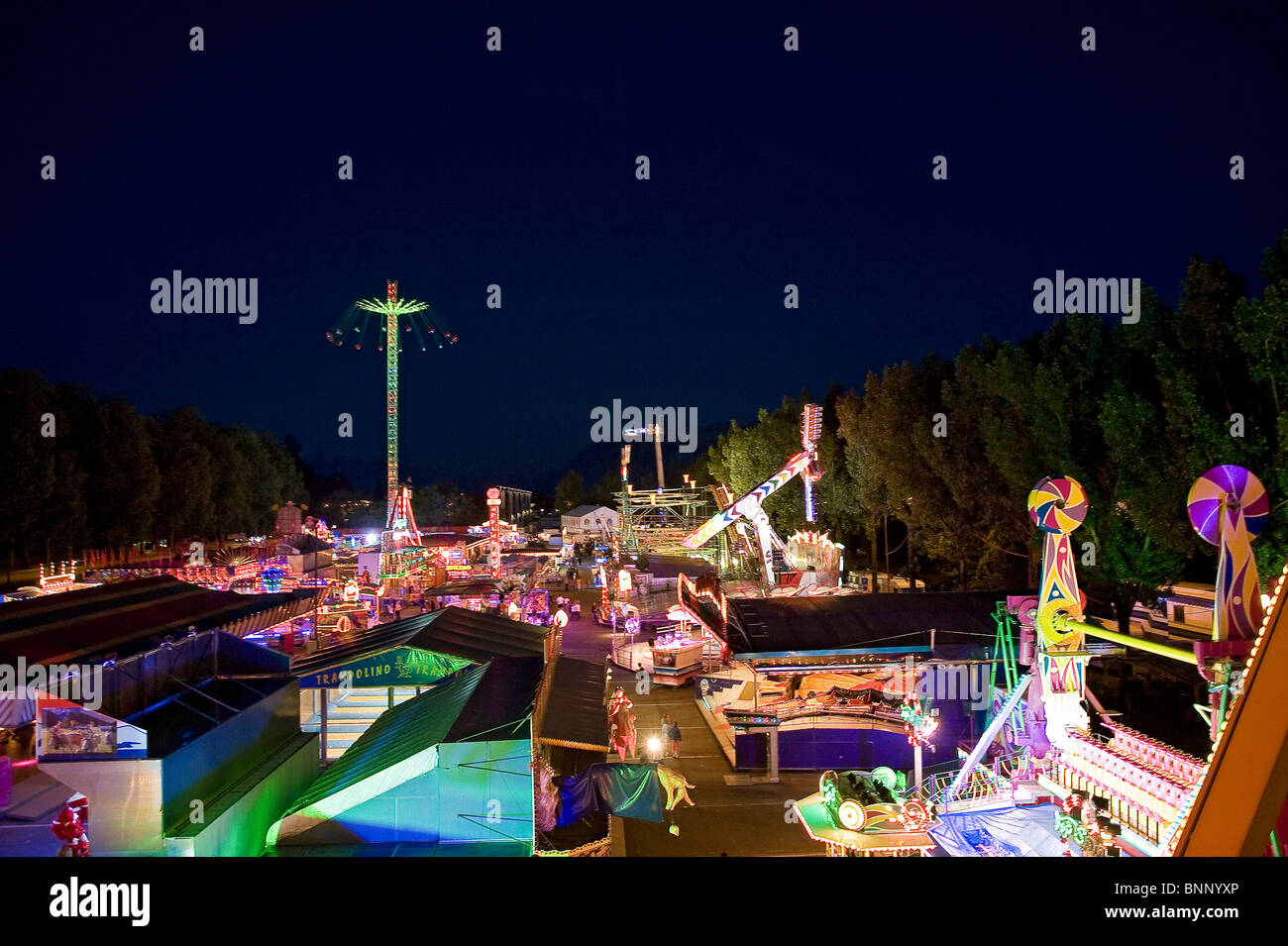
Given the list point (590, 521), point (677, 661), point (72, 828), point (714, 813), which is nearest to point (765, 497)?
point (677, 661)

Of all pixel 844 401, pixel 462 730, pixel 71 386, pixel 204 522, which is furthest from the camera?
pixel 204 522

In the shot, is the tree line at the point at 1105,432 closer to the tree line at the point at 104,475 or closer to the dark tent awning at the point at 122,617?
the dark tent awning at the point at 122,617

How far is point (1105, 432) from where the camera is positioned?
14656 millimetres

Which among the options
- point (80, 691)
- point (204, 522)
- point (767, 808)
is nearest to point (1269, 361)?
point (767, 808)

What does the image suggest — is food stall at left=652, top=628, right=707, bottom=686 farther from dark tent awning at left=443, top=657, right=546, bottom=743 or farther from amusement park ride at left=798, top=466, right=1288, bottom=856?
dark tent awning at left=443, top=657, right=546, bottom=743

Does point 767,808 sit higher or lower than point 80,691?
lower

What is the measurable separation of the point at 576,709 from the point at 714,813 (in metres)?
4.29

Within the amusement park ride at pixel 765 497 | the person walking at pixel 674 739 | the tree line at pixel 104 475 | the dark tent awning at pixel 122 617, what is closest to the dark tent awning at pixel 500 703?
the dark tent awning at pixel 122 617

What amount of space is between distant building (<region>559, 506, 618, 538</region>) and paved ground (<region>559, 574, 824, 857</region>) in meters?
56.1

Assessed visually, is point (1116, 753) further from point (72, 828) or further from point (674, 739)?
point (674, 739)

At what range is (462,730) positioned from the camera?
22.5 ft

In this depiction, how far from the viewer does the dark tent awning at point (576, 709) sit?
8008 mm
